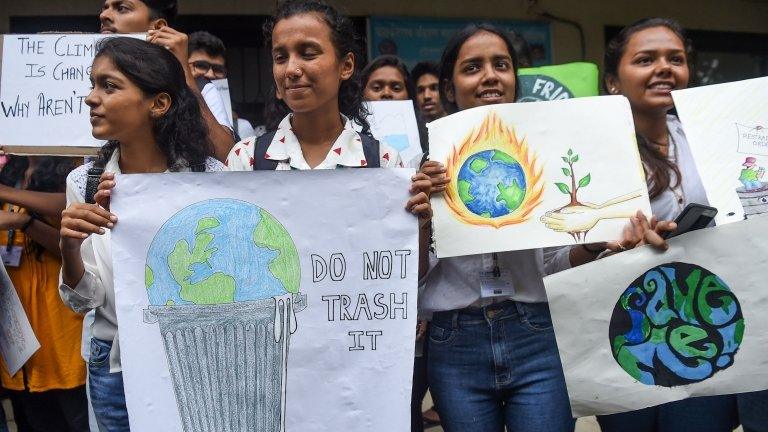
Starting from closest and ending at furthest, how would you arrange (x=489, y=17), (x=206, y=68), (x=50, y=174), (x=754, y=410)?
(x=754, y=410)
(x=50, y=174)
(x=206, y=68)
(x=489, y=17)

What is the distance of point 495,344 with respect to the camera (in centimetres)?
215

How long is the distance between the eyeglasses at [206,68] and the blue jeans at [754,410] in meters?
2.67

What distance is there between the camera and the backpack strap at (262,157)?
215 cm

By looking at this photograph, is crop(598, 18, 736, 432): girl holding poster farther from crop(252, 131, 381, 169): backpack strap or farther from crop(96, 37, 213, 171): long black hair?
crop(96, 37, 213, 171): long black hair

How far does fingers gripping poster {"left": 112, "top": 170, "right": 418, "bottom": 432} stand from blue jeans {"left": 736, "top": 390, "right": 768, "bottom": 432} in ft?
3.61

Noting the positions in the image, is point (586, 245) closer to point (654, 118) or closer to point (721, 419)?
point (654, 118)

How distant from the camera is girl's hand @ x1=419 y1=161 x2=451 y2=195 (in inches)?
82.6

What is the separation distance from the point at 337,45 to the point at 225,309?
77 cm

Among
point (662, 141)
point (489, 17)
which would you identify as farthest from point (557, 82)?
point (489, 17)

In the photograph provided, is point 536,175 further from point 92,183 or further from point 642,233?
point 92,183

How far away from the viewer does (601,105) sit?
216 cm

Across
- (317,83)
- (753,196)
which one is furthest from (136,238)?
(753,196)

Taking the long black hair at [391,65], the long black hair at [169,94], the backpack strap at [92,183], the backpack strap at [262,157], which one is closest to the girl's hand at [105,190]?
the backpack strap at [92,183]

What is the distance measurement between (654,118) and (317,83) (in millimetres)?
990
